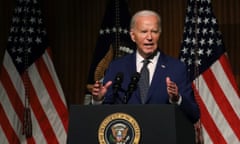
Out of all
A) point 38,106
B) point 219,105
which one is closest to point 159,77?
point 219,105

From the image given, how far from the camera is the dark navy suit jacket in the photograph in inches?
105

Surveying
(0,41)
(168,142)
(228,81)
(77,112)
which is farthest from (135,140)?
(0,41)

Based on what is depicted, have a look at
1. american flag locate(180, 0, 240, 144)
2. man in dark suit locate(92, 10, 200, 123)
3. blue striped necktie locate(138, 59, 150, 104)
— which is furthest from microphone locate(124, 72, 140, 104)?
american flag locate(180, 0, 240, 144)

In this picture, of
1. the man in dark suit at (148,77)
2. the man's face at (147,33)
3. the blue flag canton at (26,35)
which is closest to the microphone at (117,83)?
the man in dark suit at (148,77)

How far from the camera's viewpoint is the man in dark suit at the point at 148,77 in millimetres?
2607

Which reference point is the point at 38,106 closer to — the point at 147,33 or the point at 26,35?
the point at 26,35

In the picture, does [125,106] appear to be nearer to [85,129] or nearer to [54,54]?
[85,129]

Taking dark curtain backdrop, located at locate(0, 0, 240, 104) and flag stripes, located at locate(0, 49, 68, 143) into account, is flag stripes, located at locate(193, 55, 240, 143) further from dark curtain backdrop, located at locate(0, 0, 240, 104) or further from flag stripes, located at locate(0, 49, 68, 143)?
flag stripes, located at locate(0, 49, 68, 143)

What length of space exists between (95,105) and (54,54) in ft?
10.1

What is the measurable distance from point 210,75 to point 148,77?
2.14 metres

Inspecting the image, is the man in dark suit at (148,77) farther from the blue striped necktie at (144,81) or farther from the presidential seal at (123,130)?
the presidential seal at (123,130)

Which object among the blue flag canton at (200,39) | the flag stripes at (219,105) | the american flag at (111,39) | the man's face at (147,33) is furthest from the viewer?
the american flag at (111,39)

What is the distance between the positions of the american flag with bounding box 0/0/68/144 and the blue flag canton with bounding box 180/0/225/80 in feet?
4.52

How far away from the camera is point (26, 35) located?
205 inches
